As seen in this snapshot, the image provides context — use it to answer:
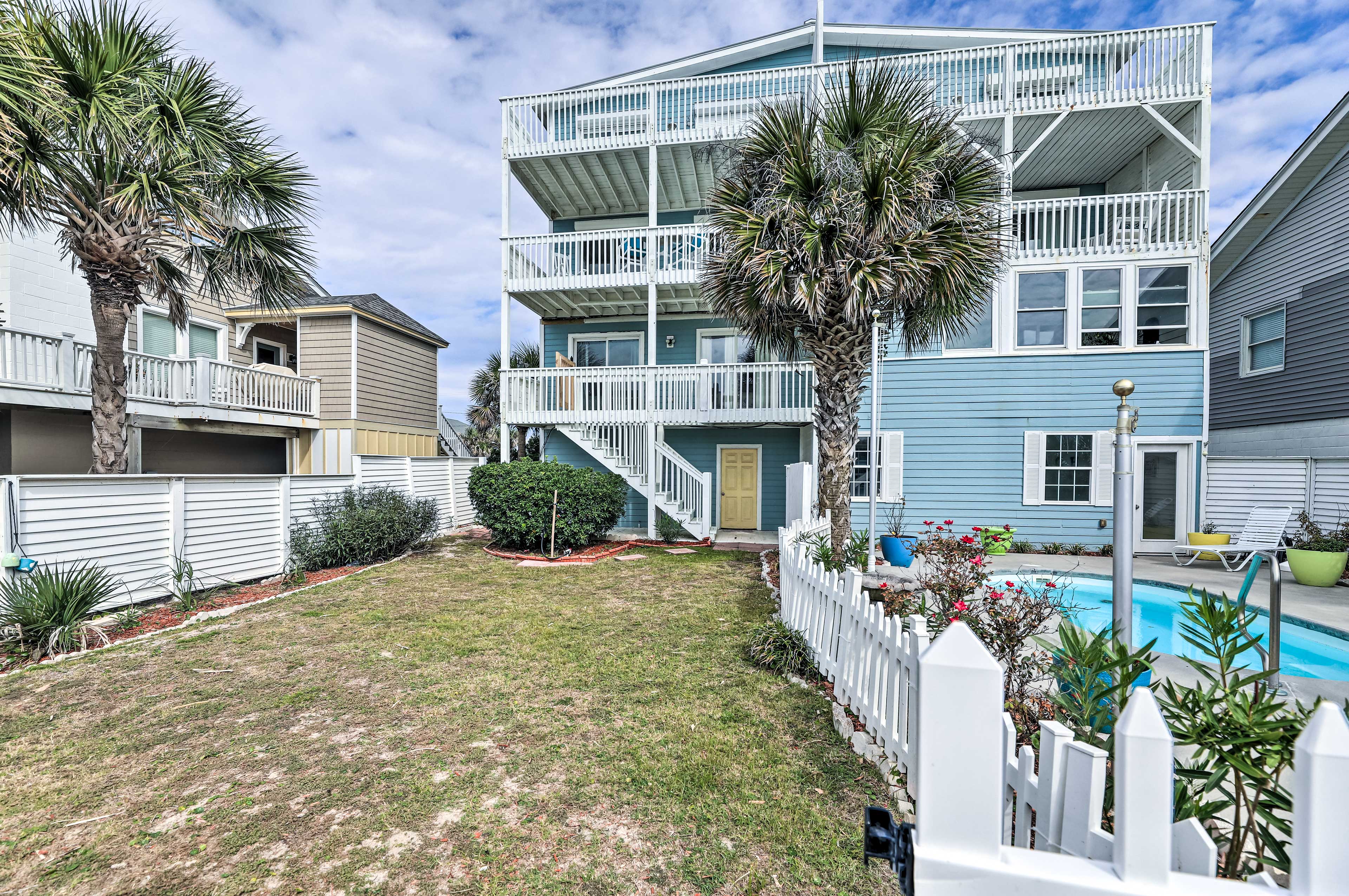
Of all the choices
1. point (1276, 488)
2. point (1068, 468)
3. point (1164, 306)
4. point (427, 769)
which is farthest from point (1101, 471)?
point (427, 769)

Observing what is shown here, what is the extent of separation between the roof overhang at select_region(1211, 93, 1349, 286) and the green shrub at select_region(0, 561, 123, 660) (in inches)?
746

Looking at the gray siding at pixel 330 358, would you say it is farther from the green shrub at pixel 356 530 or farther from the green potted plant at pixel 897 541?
the green potted plant at pixel 897 541

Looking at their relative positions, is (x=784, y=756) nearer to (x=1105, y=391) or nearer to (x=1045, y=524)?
(x=1045, y=524)

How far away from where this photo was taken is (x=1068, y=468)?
10.6 m

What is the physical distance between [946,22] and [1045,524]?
11.1 meters

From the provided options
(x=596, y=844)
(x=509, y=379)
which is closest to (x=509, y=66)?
(x=509, y=379)

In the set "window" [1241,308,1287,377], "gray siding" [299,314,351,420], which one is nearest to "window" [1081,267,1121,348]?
"window" [1241,308,1287,377]

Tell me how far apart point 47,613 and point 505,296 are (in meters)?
8.58

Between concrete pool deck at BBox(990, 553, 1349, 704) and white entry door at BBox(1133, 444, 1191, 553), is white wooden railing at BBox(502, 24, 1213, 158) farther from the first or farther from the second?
concrete pool deck at BBox(990, 553, 1349, 704)

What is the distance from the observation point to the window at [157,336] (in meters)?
11.9

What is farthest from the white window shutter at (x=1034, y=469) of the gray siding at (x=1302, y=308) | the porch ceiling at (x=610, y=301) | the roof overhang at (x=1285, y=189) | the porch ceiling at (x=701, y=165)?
the porch ceiling at (x=610, y=301)

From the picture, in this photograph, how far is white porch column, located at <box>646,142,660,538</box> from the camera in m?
11.2

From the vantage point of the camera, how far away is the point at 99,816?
275 centimetres

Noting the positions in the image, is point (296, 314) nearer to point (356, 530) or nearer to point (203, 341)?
point (203, 341)
